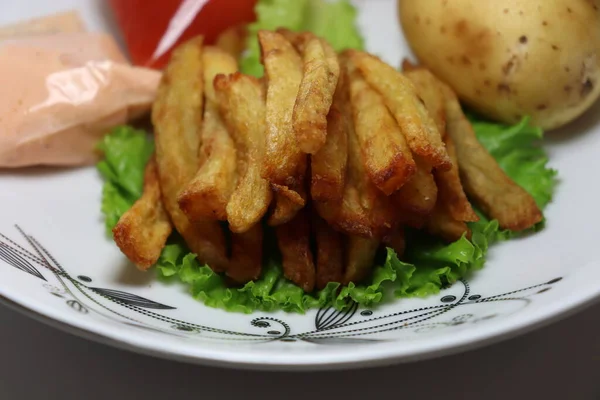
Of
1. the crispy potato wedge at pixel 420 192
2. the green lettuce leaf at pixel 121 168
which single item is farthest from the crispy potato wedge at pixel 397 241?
the green lettuce leaf at pixel 121 168

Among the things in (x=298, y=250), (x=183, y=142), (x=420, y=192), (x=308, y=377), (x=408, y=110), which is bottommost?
(x=308, y=377)

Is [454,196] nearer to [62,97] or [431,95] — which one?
[431,95]

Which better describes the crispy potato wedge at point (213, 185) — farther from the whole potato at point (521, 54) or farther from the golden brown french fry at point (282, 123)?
the whole potato at point (521, 54)

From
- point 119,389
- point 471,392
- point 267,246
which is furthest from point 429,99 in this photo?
point 119,389

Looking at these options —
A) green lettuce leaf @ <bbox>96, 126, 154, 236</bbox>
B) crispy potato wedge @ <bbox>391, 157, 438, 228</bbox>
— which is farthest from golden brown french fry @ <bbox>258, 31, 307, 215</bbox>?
green lettuce leaf @ <bbox>96, 126, 154, 236</bbox>

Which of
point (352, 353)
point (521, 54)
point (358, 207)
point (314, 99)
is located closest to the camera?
point (352, 353)

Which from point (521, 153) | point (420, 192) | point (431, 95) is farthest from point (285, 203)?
point (521, 153)
